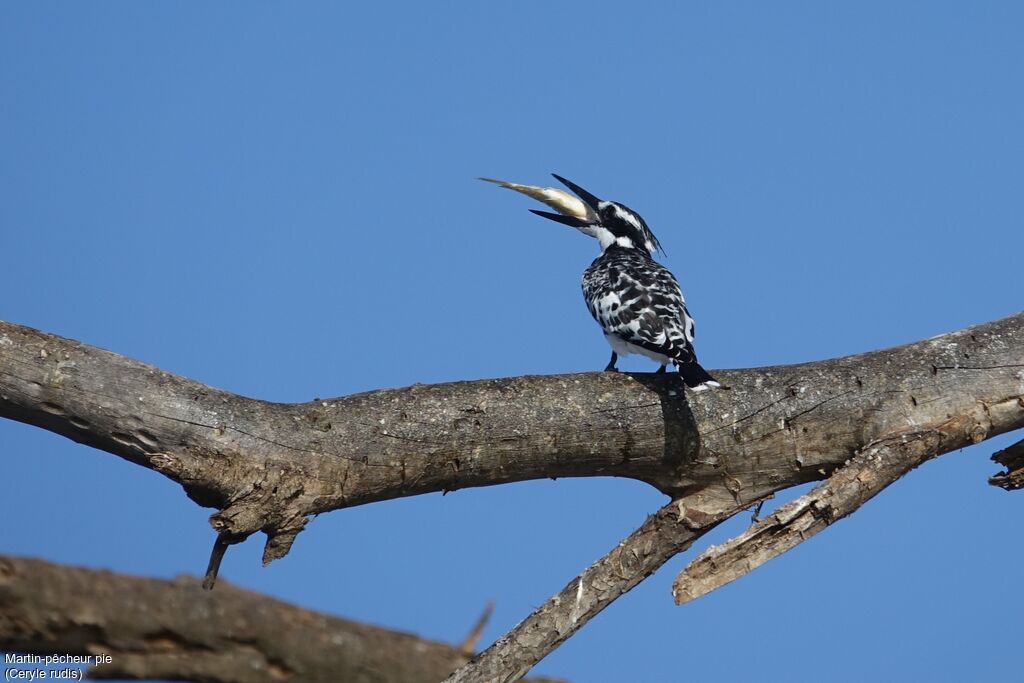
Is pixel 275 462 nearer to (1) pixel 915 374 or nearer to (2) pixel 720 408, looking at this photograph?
(2) pixel 720 408

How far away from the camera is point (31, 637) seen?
21.1 ft

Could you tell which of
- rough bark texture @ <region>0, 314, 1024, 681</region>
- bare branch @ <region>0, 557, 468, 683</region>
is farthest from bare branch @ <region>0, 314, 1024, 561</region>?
bare branch @ <region>0, 557, 468, 683</region>

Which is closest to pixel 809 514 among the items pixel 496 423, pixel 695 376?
pixel 695 376

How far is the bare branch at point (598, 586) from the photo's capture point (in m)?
5.27

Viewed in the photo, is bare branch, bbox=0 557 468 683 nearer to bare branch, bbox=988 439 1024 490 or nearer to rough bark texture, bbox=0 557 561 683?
rough bark texture, bbox=0 557 561 683

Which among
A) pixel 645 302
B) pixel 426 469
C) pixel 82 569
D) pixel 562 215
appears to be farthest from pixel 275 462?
pixel 562 215

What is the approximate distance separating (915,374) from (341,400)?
Answer: 11.1 ft

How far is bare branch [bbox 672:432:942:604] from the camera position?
5078 mm

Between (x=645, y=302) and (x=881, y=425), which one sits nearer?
(x=881, y=425)

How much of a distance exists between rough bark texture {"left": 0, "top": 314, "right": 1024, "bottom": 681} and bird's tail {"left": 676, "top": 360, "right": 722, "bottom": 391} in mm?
109

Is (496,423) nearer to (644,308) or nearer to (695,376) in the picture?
(695,376)

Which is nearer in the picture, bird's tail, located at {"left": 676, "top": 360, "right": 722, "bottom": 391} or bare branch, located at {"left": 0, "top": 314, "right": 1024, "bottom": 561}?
bare branch, located at {"left": 0, "top": 314, "right": 1024, "bottom": 561}

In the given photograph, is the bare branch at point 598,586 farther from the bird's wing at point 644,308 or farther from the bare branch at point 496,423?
the bird's wing at point 644,308

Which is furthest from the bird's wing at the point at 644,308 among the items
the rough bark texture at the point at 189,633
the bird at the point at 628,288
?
the rough bark texture at the point at 189,633
